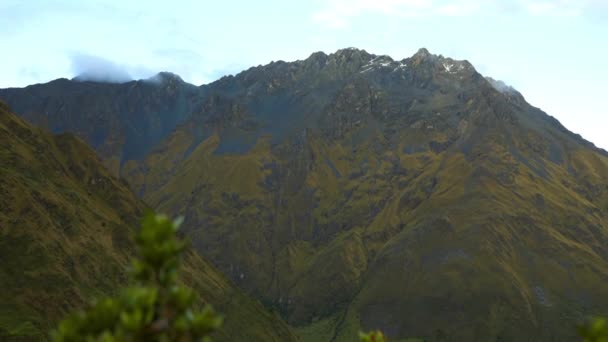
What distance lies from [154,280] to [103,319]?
1.62m

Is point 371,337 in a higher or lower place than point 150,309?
lower

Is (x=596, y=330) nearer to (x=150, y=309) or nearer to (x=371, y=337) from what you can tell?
(x=371, y=337)

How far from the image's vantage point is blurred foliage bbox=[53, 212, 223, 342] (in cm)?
1702

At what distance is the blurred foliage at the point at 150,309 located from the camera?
17016mm

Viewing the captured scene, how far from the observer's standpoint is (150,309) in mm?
17297

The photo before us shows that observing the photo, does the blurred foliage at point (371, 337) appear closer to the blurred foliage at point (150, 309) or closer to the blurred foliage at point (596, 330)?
the blurred foliage at point (150, 309)

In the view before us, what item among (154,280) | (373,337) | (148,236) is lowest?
(373,337)

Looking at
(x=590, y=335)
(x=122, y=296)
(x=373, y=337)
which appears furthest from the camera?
(x=373, y=337)

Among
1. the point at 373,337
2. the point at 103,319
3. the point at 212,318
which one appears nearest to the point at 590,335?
the point at 373,337

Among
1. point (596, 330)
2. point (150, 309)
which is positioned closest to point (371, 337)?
point (596, 330)

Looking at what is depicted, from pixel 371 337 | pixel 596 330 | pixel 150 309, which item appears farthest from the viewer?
pixel 371 337

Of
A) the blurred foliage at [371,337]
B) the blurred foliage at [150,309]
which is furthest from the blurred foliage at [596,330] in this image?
the blurred foliage at [150,309]

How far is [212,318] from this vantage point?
1800 centimetres

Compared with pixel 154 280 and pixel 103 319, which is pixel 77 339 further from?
pixel 154 280
